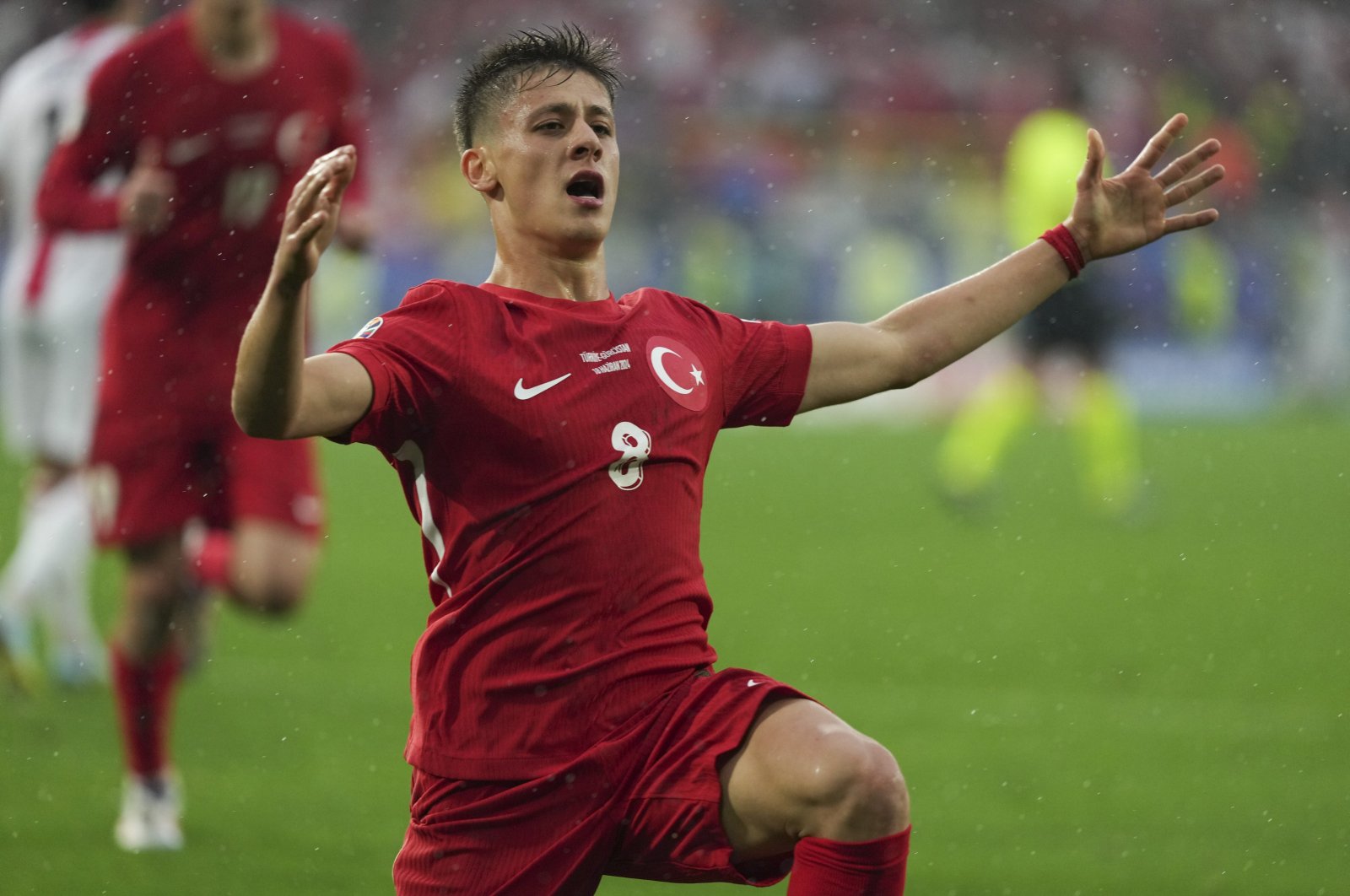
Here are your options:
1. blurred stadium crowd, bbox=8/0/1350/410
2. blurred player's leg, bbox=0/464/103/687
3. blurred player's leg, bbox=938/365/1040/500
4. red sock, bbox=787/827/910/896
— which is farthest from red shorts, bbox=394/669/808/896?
blurred stadium crowd, bbox=8/0/1350/410

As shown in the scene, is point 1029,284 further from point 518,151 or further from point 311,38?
point 311,38

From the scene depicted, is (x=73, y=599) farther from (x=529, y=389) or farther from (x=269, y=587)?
(x=529, y=389)

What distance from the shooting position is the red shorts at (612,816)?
271cm

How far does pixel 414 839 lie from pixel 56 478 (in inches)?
167

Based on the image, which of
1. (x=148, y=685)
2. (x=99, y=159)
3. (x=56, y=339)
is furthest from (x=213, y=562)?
(x=56, y=339)

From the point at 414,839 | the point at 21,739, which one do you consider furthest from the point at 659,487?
the point at 21,739

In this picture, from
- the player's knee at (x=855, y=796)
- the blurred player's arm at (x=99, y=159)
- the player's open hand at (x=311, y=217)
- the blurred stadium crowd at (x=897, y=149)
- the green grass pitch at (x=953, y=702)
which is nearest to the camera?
the player's open hand at (x=311, y=217)

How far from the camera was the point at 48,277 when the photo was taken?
23.0 ft

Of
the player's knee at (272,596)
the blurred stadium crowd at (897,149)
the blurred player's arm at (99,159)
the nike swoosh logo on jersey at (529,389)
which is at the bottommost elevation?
the player's knee at (272,596)

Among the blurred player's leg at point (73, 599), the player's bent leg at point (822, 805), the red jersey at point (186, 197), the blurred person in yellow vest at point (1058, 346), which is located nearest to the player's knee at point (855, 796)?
the player's bent leg at point (822, 805)

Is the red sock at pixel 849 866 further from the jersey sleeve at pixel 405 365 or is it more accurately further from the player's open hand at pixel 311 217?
the player's open hand at pixel 311 217

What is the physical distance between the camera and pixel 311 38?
5344mm

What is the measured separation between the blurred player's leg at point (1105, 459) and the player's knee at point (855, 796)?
917 cm

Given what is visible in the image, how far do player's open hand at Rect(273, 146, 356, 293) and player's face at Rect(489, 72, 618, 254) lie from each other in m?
0.61
